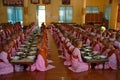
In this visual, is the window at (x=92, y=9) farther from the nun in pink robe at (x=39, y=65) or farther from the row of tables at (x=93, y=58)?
the nun in pink robe at (x=39, y=65)

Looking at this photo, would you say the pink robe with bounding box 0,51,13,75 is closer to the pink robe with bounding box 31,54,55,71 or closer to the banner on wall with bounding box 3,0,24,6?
the pink robe with bounding box 31,54,55,71

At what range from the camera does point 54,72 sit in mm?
7938

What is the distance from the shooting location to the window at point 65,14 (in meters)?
27.3

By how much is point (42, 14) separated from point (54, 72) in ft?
65.3

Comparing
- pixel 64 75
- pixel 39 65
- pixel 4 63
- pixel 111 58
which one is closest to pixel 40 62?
pixel 39 65

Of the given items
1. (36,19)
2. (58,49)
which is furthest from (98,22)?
(58,49)

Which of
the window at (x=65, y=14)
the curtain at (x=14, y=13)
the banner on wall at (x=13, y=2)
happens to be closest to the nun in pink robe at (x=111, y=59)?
the window at (x=65, y=14)

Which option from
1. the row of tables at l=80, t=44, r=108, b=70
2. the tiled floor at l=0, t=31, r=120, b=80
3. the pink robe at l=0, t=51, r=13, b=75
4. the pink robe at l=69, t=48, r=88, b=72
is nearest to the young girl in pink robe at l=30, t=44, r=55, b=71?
the tiled floor at l=0, t=31, r=120, b=80

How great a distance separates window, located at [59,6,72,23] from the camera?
89.5 ft

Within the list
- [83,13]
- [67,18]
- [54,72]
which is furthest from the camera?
[67,18]

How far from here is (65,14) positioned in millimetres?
27328

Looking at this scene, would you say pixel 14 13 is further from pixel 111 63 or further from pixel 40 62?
pixel 111 63

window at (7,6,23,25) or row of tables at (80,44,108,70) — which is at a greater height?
window at (7,6,23,25)

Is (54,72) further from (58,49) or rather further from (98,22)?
(98,22)
